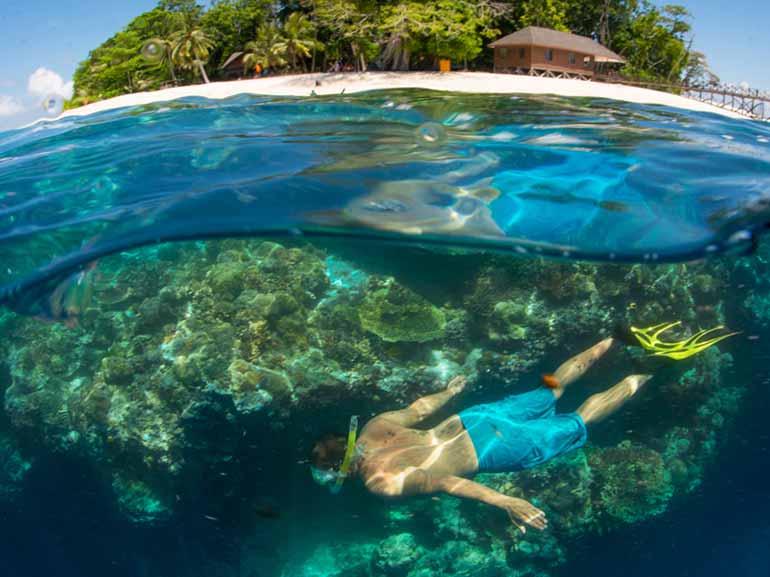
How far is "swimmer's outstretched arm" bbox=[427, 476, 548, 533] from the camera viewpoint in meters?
6.34

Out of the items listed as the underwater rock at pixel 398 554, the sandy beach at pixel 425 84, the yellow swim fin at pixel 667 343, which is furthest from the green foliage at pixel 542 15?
the underwater rock at pixel 398 554

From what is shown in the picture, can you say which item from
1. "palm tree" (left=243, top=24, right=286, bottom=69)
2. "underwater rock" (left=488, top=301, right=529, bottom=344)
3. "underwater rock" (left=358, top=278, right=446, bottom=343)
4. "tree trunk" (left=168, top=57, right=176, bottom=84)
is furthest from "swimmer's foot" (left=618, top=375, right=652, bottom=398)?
"tree trunk" (left=168, top=57, right=176, bottom=84)

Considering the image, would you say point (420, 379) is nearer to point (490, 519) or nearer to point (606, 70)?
point (490, 519)

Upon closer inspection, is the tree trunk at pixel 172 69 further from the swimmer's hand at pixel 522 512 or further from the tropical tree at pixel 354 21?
the swimmer's hand at pixel 522 512

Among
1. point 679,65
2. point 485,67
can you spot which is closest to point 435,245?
point 485,67

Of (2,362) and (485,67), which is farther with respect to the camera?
(485,67)

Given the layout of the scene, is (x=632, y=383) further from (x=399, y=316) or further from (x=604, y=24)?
(x=604, y=24)

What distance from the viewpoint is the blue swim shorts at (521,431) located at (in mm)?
6668

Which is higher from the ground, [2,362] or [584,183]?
[584,183]

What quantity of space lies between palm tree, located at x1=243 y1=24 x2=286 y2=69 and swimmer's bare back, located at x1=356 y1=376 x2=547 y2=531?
32.6m

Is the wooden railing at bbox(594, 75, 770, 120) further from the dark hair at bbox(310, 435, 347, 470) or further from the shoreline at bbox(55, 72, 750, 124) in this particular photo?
the dark hair at bbox(310, 435, 347, 470)

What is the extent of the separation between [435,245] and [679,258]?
310 centimetres

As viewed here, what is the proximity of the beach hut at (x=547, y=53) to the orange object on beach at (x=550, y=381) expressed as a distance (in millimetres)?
29493

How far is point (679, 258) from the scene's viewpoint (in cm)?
711
